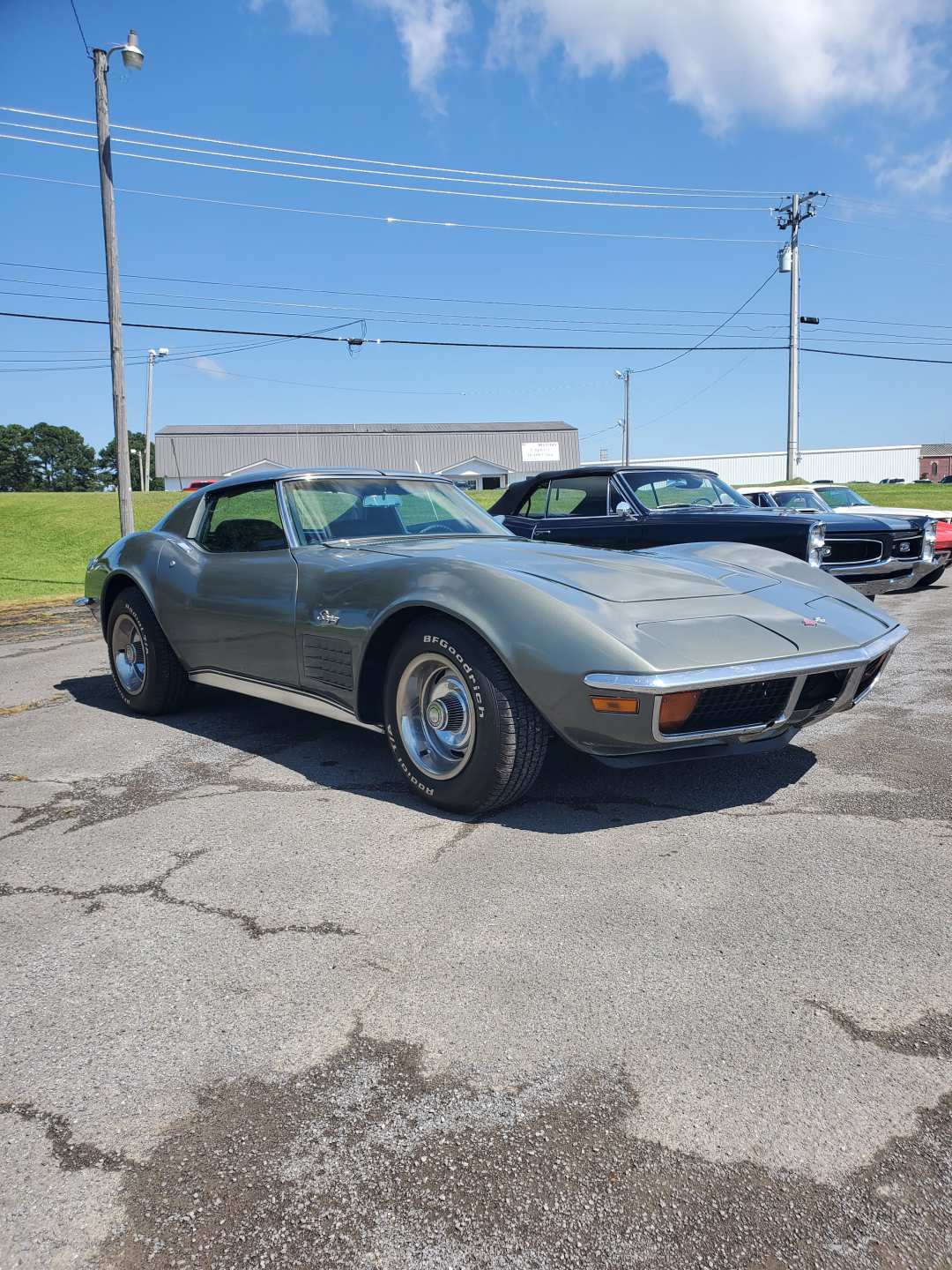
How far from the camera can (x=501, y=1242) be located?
1456 millimetres

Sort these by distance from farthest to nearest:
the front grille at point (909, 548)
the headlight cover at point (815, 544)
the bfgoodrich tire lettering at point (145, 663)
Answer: the front grille at point (909, 548) → the headlight cover at point (815, 544) → the bfgoodrich tire lettering at point (145, 663)

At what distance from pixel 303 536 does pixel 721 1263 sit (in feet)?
11.1

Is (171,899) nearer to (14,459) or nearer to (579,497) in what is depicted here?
(579,497)

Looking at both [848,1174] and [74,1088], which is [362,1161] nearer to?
[74,1088]

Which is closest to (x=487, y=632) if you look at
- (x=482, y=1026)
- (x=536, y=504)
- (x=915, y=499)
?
(x=482, y=1026)

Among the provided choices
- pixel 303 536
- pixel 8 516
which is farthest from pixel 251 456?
pixel 303 536

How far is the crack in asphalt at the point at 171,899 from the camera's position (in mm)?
2545

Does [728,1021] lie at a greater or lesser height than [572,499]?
lesser

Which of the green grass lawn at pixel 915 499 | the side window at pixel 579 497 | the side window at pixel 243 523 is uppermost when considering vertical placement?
the green grass lawn at pixel 915 499

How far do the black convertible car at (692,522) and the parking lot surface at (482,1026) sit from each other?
4629 millimetres

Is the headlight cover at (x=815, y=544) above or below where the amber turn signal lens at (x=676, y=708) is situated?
above

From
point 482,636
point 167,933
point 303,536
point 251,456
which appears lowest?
point 167,933

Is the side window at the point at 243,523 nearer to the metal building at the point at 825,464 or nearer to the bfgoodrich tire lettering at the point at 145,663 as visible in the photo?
the bfgoodrich tire lettering at the point at 145,663

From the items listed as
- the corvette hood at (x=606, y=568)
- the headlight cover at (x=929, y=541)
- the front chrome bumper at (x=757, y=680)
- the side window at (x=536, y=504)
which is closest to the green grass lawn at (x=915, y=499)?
the headlight cover at (x=929, y=541)
